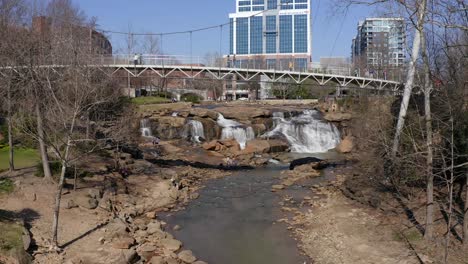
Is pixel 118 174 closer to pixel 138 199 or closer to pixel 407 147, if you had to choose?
pixel 138 199

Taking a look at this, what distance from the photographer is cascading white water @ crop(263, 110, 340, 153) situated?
37366 millimetres

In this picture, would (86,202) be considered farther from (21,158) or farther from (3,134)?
(3,134)

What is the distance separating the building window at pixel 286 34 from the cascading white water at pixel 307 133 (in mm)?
26024

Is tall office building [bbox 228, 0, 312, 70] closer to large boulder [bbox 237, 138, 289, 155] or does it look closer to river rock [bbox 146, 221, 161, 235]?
large boulder [bbox 237, 138, 289, 155]

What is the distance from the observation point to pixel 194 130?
122 feet

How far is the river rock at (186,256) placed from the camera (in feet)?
42.6

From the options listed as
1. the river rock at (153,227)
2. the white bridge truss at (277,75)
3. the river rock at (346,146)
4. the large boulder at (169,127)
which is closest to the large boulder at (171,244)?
the river rock at (153,227)

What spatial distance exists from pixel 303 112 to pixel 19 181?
3197 cm

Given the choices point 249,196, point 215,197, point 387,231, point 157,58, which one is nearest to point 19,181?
point 215,197

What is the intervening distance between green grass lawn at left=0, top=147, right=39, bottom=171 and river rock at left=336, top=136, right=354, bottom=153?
22316mm

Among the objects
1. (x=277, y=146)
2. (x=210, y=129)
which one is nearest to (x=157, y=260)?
(x=277, y=146)

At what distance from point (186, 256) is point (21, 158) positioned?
12.2m

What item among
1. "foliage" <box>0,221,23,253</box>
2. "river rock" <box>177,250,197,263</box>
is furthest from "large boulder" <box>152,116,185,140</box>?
"foliage" <box>0,221,23,253</box>

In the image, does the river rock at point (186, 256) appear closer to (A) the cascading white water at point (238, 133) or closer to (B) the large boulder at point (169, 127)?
(A) the cascading white water at point (238, 133)
